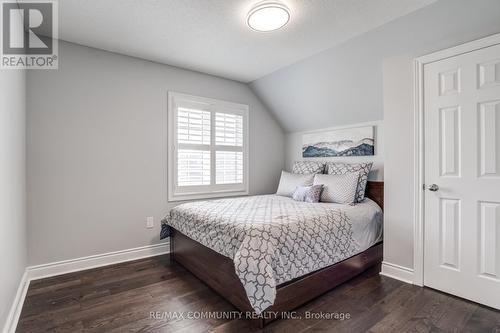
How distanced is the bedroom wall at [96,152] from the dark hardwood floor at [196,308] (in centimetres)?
53

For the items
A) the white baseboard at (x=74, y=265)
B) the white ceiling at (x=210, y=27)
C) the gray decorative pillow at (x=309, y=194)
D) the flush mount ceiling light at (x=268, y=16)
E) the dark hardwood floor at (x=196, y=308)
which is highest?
the white ceiling at (x=210, y=27)

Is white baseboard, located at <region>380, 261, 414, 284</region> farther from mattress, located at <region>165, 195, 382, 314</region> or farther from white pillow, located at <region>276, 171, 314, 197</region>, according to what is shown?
white pillow, located at <region>276, 171, 314, 197</region>

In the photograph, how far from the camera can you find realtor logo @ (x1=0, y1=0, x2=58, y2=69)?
73.9 inches

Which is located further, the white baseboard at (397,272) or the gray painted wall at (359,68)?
the white baseboard at (397,272)

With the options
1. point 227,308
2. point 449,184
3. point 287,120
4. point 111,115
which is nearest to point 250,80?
point 287,120

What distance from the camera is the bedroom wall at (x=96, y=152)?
2.61 m

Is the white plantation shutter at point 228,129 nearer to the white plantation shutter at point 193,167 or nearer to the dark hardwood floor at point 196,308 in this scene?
the white plantation shutter at point 193,167

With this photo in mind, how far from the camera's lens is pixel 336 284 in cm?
231

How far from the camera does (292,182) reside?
366cm

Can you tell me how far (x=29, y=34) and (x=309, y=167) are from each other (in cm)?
362

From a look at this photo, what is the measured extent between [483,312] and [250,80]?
3.68 metres

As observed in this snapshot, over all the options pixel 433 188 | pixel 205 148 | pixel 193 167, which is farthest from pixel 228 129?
pixel 433 188

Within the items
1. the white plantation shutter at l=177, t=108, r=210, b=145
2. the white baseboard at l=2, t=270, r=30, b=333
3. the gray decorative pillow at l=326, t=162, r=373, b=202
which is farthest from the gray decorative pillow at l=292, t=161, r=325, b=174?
the white baseboard at l=2, t=270, r=30, b=333

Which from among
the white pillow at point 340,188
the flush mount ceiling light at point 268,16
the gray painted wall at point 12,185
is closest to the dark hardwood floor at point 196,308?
the gray painted wall at point 12,185
